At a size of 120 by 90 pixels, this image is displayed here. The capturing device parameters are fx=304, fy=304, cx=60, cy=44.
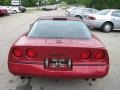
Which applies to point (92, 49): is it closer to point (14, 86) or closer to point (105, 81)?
point (105, 81)

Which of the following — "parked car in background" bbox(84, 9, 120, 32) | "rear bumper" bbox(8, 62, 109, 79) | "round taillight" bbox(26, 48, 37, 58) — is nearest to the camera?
"rear bumper" bbox(8, 62, 109, 79)

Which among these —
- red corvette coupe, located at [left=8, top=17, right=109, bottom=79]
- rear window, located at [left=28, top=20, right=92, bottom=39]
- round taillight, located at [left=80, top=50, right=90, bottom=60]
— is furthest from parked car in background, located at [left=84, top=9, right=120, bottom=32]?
round taillight, located at [left=80, top=50, right=90, bottom=60]

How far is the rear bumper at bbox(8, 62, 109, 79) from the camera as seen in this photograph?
5633 mm

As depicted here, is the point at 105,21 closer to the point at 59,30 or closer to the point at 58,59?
the point at 59,30

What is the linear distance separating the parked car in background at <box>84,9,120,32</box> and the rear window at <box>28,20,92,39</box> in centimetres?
1125

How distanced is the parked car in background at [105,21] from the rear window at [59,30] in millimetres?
11252

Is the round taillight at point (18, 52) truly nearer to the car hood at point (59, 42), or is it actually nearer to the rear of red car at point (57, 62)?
the rear of red car at point (57, 62)

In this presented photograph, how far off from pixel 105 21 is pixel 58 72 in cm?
1305

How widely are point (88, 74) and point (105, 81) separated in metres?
1.34

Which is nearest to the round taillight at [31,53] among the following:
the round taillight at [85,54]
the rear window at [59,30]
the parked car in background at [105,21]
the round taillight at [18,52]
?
the round taillight at [18,52]

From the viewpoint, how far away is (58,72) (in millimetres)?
5637

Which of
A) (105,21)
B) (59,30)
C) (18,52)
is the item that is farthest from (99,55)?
(105,21)

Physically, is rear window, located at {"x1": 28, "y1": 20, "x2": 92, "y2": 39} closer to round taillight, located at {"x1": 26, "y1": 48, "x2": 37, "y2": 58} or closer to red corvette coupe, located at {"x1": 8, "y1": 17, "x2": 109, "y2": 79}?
red corvette coupe, located at {"x1": 8, "y1": 17, "x2": 109, "y2": 79}

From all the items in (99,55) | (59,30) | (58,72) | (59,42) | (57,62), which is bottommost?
(58,72)
